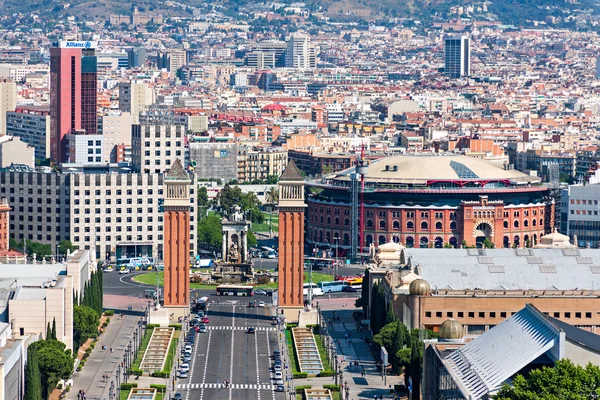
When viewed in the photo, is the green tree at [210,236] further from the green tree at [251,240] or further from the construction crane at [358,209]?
the construction crane at [358,209]

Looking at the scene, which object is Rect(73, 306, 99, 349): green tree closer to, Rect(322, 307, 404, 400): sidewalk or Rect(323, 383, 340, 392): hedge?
Rect(322, 307, 404, 400): sidewalk

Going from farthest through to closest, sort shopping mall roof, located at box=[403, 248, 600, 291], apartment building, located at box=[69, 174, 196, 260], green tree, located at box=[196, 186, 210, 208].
A: green tree, located at box=[196, 186, 210, 208], apartment building, located at box=[69, 174, 196, 260], shopping mall roof, located at box=[403, 248, 600, 291]

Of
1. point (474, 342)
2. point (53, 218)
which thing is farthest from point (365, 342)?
point (53, 218)

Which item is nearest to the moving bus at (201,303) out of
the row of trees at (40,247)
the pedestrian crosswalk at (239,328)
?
the pedestrian crosswalk at (239,328)

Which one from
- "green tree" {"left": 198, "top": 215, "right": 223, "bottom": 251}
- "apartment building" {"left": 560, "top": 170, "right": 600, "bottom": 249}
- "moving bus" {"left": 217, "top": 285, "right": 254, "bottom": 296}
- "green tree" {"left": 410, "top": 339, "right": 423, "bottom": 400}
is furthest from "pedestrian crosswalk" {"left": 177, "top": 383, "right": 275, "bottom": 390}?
"apartment building" {"left": 560, "top": 170, "right": 600, "bottom": 249}

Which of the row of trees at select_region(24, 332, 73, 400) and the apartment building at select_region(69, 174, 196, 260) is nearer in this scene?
the row of trees at select_region(24, 332, 73, 400)

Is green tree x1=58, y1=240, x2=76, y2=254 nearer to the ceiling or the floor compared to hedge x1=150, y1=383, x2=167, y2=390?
nearer to the ceiling
